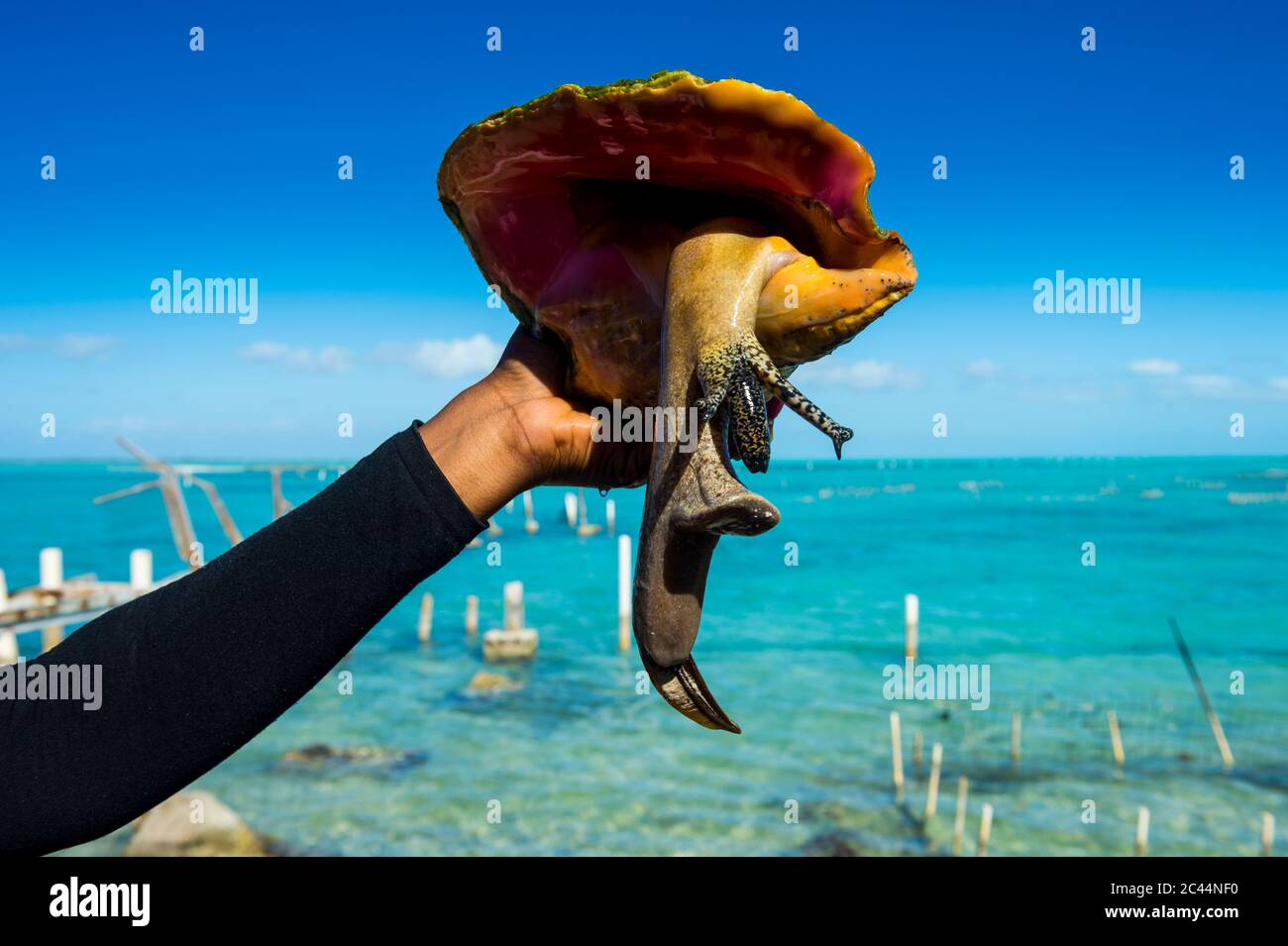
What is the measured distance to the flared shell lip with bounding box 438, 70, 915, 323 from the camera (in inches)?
51.5

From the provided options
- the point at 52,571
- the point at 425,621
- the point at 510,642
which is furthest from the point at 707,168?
the point at 425,621

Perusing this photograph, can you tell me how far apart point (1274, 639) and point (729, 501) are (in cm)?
3743

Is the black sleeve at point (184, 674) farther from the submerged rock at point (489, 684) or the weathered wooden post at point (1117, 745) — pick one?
the submerged rock at point (489, 684)

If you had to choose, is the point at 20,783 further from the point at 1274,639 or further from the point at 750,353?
the point at 1274,639

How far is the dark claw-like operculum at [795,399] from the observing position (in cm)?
125

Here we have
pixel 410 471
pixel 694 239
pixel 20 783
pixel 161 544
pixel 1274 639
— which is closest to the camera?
pixel 20 783

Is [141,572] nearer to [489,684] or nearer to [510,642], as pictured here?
[489,684]

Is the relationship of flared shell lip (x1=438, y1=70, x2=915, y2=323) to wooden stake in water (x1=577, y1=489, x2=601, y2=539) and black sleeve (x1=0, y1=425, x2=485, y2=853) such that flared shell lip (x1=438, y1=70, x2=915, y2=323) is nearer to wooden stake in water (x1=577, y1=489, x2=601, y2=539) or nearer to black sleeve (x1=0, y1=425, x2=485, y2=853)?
black sleeve (x1=0, y1=425, x2=485, y2=853)

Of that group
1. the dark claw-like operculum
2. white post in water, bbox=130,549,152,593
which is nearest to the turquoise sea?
white post in water, bbox=130,549,152,593

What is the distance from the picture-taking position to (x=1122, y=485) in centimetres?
10231

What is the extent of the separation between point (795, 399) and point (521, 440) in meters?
0.44

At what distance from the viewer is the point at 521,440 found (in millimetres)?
1453

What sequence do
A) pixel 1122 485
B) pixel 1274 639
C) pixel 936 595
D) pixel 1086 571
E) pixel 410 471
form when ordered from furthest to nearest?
pixel 1122 485
pixel 1086 571
pixel 936 595
pixel 1274 639
pixel 410 471
